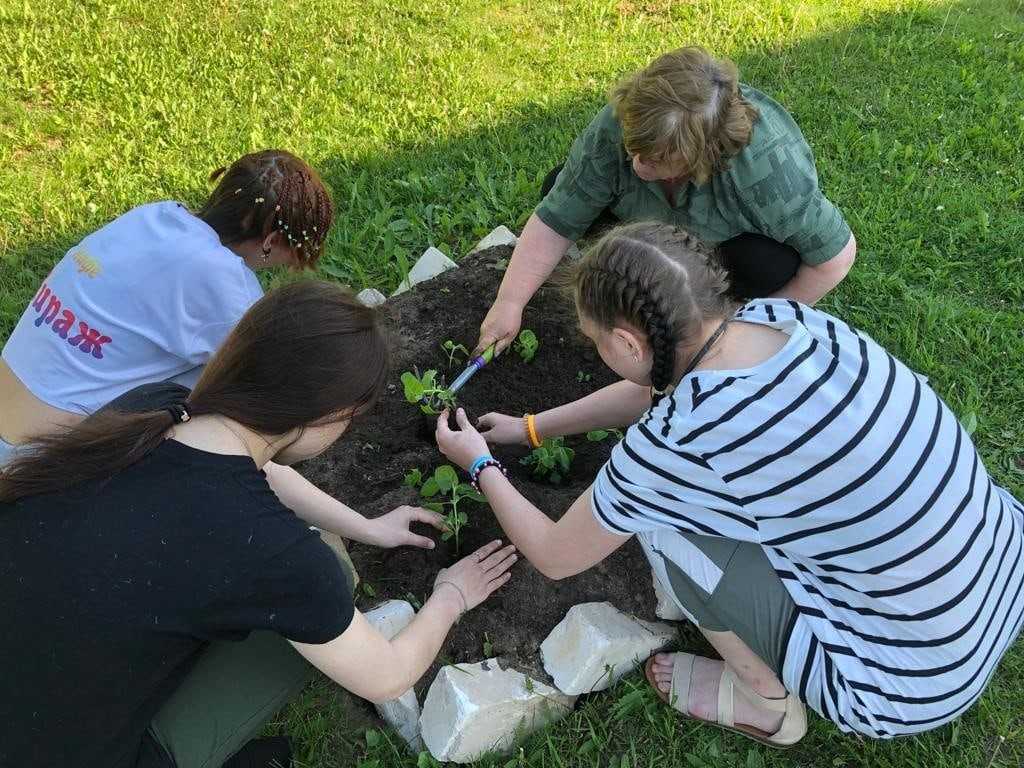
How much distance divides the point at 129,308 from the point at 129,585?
0.99 meters

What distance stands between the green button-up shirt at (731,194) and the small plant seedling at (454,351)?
51cm

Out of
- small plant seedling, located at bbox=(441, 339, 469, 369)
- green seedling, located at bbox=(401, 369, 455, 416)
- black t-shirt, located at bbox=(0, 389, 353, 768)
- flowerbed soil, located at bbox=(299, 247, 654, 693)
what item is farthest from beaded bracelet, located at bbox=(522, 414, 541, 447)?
black t-shirt, located at bbox=(0, 389, 353, 768)

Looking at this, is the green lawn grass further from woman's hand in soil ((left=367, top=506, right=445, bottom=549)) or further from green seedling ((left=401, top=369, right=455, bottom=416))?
Result: woman's hand in soil ((left=367, top=506, right=445, bottom=549))

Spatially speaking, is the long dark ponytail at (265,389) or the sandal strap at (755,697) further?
the sandal strap at (755,697)

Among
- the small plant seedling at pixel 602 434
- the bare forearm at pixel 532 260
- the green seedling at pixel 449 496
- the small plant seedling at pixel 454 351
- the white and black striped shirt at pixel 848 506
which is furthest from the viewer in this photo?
the small plant seedling at pixel 454 351

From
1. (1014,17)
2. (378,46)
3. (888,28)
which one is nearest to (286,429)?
(378,46)

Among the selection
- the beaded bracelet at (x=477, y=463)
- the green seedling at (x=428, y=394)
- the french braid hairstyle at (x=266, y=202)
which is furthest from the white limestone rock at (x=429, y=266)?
the beaded bracelet at (x=477, y=463)

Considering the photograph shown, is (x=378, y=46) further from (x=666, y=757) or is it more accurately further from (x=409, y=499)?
(x=666, y=757)

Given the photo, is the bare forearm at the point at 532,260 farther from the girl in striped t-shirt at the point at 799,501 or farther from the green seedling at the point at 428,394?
the girl in striped t-shirt at the point at 799,501

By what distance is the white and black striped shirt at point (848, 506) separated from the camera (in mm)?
1536

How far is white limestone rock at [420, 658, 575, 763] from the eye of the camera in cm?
193

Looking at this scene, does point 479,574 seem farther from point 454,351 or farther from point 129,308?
point 129,308

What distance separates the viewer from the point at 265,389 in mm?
1514

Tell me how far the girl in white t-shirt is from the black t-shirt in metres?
0.79
